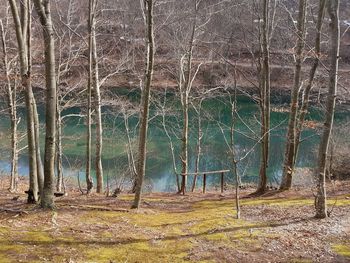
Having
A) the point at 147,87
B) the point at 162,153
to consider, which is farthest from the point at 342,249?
the point at 162,153

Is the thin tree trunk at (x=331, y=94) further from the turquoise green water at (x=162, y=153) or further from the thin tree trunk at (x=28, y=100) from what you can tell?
the turquoise green water at (x=162, y=153)

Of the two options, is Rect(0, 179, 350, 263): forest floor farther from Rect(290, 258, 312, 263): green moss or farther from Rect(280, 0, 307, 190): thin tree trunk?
Rect(280, 0, 307, 190): thin tree trunk

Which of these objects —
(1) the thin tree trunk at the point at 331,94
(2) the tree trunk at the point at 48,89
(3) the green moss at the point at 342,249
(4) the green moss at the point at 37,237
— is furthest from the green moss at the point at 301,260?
(2) the tree trunk at the point at 48,89

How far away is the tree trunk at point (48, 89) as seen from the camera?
759cm

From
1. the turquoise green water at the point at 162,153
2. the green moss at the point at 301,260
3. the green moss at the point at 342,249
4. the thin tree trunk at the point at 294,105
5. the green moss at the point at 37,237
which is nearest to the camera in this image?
the green moss at the point at 37,237

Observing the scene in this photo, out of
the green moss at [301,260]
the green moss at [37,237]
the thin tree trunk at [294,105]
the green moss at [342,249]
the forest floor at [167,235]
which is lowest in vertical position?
the green moss at [342,249]

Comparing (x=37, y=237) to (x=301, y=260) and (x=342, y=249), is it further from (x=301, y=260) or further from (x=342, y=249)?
Answer: (x=342, y=249)

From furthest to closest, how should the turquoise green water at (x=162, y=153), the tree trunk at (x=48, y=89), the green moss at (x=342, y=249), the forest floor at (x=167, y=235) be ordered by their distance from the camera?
the turquoise green water at (x=162, y=153) < the tree trunk at (x=48, y=89) < the green moss at (x=342, y=249) < the forest floor at (x=167, y=235)

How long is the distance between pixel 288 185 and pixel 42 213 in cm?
891

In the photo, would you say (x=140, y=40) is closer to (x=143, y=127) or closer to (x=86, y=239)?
(x=143, y=127)

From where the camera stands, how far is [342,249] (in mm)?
7559

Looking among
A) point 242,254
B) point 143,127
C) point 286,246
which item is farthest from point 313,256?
point 143,127

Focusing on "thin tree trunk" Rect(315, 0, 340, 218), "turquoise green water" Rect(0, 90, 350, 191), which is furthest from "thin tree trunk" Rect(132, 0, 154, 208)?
"turquoise green water" Rect(0, 90, 350, 191)

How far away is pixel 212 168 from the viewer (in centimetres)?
2547
